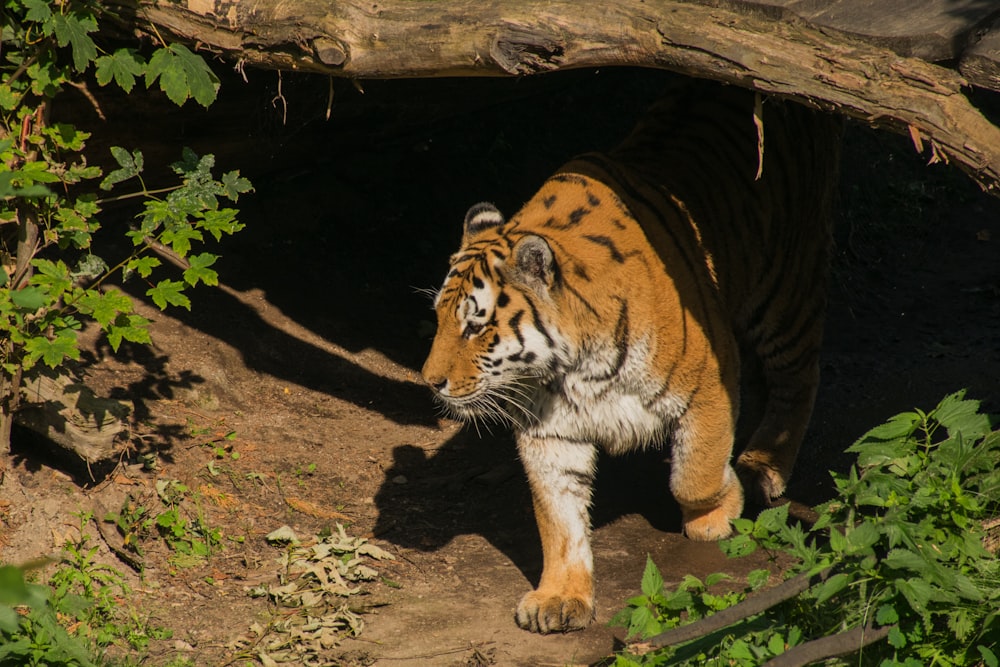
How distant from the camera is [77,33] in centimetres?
357

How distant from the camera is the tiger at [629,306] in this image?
3793 millimetres

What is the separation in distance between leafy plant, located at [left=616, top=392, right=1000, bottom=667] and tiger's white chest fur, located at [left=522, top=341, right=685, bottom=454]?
1.06 m

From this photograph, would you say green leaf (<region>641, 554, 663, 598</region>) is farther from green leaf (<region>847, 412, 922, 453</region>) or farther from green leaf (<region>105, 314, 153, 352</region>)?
green leaf (<region>105, 314, 153, 352</region>)

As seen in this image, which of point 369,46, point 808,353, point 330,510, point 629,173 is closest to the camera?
point 369,46

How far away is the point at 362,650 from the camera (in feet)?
12.3

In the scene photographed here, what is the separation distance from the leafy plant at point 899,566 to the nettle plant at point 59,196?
213cm

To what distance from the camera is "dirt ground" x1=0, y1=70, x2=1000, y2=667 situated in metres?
4.08

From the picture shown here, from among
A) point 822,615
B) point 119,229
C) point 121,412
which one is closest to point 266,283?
point 119,229

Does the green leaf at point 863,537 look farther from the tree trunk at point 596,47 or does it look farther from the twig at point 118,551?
the twig at point 118,551

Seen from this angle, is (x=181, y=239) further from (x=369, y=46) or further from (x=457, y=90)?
(x=457, y=90)

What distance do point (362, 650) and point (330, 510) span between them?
1100 mm

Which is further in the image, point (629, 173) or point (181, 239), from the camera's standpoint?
point (629, 173)

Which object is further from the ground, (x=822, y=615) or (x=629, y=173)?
(x=629, y=173)

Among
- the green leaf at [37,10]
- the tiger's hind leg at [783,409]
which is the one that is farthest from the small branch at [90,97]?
the tiger's hind leg at [783,409]
